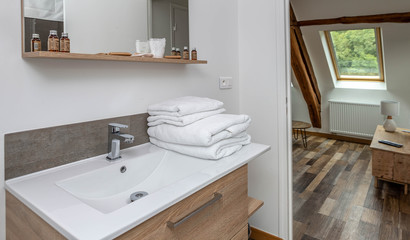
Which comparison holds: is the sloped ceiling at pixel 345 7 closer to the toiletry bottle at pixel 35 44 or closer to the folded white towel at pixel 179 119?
the folded white towel at pixel 179 119

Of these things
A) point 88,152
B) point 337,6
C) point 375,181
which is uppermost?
point 337,6

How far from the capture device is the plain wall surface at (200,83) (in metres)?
0.92

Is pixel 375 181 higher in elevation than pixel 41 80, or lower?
lower

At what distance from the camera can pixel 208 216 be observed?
93 cm

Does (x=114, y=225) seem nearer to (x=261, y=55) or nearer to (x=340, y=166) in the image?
(x=261, y=55)

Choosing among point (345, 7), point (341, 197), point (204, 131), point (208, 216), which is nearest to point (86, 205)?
point (208, 216)

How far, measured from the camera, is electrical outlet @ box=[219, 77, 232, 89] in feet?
5.91

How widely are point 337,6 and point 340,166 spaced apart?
1406 millimetres

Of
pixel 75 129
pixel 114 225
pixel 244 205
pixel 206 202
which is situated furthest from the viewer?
pixel 244 205

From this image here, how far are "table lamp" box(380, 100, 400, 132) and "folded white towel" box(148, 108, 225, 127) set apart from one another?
1755 millimetres

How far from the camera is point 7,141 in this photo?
0.90 m

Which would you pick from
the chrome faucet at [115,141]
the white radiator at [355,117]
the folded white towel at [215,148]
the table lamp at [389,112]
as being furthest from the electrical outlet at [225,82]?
the table lamp at [389,112]

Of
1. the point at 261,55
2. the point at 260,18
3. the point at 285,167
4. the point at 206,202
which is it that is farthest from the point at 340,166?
the point at 206,202

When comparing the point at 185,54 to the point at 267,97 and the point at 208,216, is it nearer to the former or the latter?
the point at 267,97
